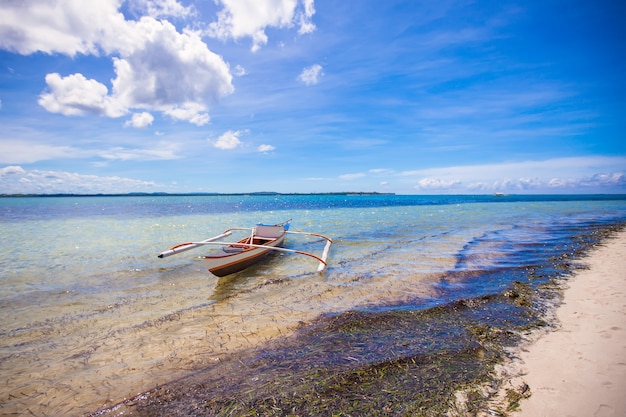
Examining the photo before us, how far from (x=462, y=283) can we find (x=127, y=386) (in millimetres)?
9854

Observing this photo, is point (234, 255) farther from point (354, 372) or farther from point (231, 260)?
point (354, 372)

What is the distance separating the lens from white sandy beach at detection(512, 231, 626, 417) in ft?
13.0

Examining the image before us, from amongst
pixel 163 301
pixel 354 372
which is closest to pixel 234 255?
pixel 163 301

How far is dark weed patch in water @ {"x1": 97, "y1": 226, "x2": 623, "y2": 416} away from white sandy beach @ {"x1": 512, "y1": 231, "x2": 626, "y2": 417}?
0.39m

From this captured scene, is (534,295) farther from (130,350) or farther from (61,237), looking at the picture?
(61,237)

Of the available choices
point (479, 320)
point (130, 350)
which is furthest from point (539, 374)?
point (130, 350)

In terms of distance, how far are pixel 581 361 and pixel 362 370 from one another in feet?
12.2

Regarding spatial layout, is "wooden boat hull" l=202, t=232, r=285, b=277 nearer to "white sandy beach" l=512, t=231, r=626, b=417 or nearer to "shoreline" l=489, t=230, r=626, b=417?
"shoreline" l=489, t=230, r=626, b=417

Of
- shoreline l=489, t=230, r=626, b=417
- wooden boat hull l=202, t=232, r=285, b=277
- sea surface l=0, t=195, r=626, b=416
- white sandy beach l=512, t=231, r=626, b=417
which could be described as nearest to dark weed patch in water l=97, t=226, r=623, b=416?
shoreline l=489, t=230, r=626, b=417

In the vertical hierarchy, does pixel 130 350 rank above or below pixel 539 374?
below

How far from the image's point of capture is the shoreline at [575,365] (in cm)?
397

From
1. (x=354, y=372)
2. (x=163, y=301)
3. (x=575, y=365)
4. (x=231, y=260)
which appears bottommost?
(x=163, y=301)

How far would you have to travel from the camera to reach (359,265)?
1341 cm

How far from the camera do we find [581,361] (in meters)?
Result: 4.97
